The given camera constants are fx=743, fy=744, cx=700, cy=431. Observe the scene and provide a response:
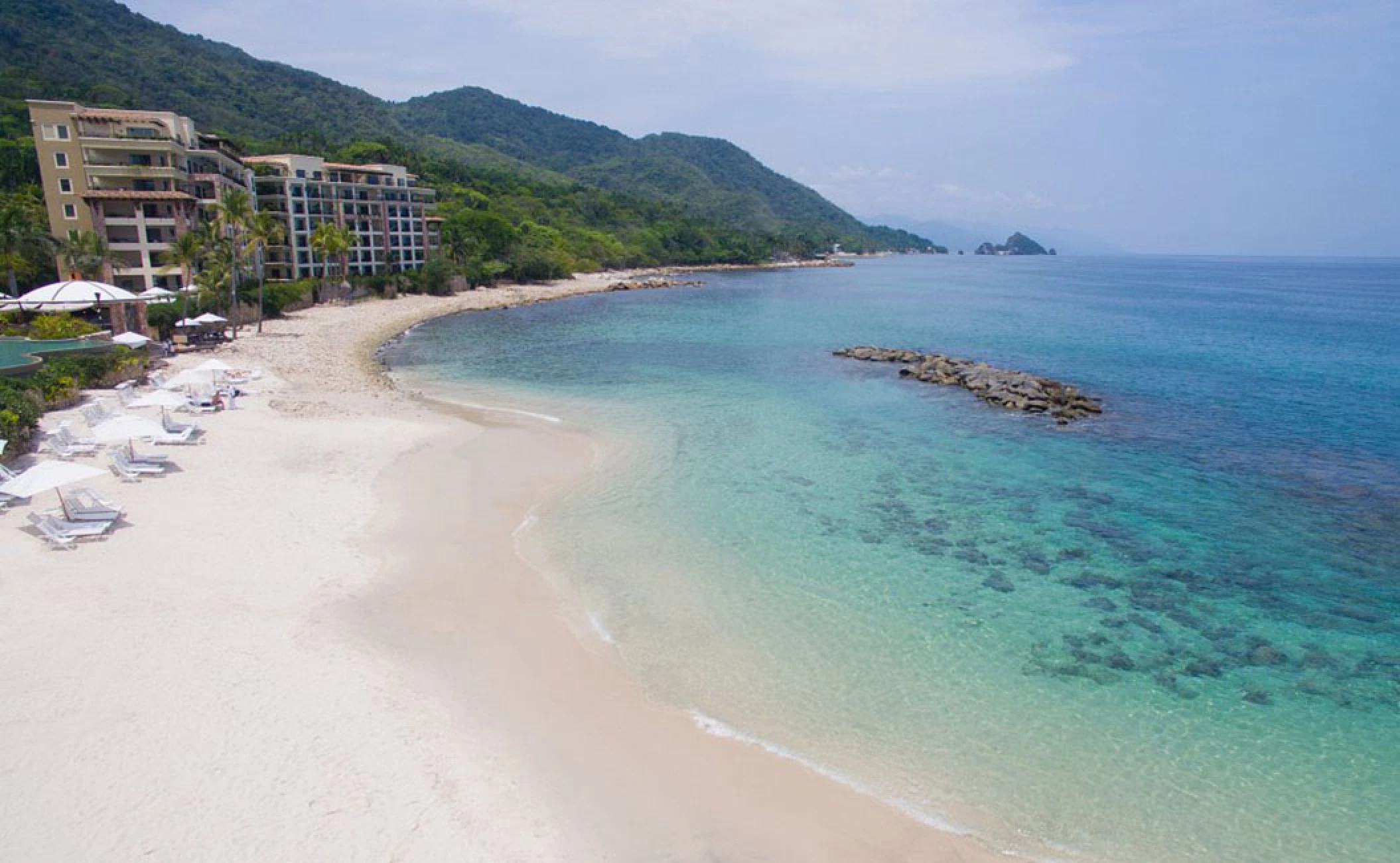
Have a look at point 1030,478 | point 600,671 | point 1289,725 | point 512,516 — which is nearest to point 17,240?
point 512,516

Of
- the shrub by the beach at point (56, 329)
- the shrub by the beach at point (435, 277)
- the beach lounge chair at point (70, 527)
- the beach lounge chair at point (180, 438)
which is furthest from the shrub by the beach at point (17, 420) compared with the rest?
the shrub by the beach at point (435, 277)

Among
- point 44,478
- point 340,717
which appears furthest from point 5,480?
point 340,717

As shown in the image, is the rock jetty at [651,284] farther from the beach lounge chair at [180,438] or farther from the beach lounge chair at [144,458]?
the beach lounge chair at [144,458]

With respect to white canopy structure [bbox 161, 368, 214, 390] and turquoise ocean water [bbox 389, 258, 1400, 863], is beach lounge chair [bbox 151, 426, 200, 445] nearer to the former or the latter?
white canopy structure [bbox 161, 368, 214, 390]

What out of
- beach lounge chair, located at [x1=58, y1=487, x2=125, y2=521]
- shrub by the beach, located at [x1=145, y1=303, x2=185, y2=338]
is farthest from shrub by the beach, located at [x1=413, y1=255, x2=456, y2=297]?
beach lounge chair, located at [x1=58, y1=487, x2=125, y2=521]

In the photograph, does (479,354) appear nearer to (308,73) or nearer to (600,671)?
(600,671)

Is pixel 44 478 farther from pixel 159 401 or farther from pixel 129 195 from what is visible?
pixel 129 195
